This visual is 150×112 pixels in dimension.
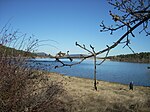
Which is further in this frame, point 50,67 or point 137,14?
point 50,67

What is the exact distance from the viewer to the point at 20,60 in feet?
13.9

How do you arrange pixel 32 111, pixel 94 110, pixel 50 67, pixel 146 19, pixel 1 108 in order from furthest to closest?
pixel 94 110, pixel 50 67, pixel 32 111, pixel 1 108, pixel 146 19

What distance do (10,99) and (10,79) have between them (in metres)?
0.35

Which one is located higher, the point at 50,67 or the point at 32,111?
the point at 50,67

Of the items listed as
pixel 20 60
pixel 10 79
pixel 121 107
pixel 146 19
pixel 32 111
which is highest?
pixel 146 19

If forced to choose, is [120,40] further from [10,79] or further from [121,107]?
[121,107]

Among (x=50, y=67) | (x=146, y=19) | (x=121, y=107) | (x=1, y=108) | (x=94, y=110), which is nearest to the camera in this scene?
(x=146, y=19)

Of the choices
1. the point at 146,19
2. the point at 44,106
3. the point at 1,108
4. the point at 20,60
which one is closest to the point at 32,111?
the point at 44,106

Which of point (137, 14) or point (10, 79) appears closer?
point (137, 14)

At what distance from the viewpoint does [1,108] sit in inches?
147

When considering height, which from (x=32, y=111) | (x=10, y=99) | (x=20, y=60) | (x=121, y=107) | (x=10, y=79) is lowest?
(x=121, y=107)

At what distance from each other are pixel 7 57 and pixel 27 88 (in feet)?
2.36

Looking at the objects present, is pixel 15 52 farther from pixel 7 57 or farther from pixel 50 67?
pixel 50 67

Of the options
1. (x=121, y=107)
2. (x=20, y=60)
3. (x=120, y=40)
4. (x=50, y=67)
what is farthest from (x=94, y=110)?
(x=120, y=40)
